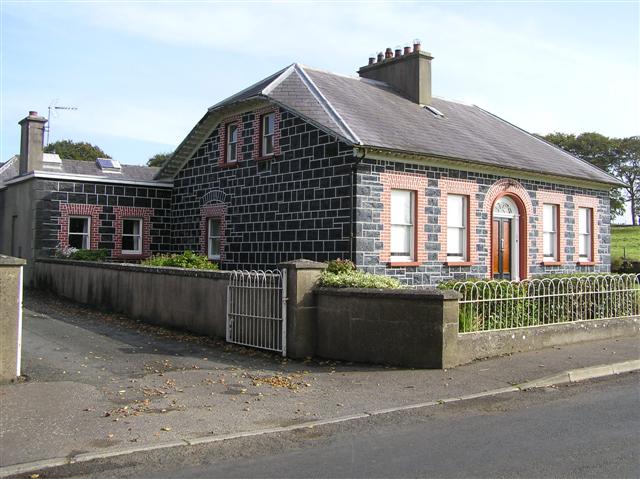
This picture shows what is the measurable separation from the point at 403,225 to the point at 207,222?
7681 mm

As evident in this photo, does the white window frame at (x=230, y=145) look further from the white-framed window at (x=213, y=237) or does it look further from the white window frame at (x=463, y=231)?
the white window frame at (x=463, y=231)

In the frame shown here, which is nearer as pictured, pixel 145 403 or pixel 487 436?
pixel 487 436

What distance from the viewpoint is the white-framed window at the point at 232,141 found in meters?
20.4

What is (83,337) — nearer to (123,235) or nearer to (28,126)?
(123,235)

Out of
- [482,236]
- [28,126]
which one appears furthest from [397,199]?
[28,126]

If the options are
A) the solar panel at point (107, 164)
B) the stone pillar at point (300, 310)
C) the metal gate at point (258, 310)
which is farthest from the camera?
the solar panel at point (107, 164)

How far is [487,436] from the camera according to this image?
258 inches

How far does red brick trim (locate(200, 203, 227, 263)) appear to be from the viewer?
2028cm

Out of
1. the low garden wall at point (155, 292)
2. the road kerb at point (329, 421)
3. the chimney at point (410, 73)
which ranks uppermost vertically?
the chimney at point (410, 73)

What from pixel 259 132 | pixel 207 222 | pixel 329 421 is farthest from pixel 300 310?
pixel 207 222

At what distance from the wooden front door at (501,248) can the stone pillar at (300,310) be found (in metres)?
9.56

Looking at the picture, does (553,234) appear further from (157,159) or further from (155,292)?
(157,159)

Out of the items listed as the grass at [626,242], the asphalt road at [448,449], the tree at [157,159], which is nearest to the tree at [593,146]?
the grass at [626,242]

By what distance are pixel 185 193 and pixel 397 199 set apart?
927 cm
